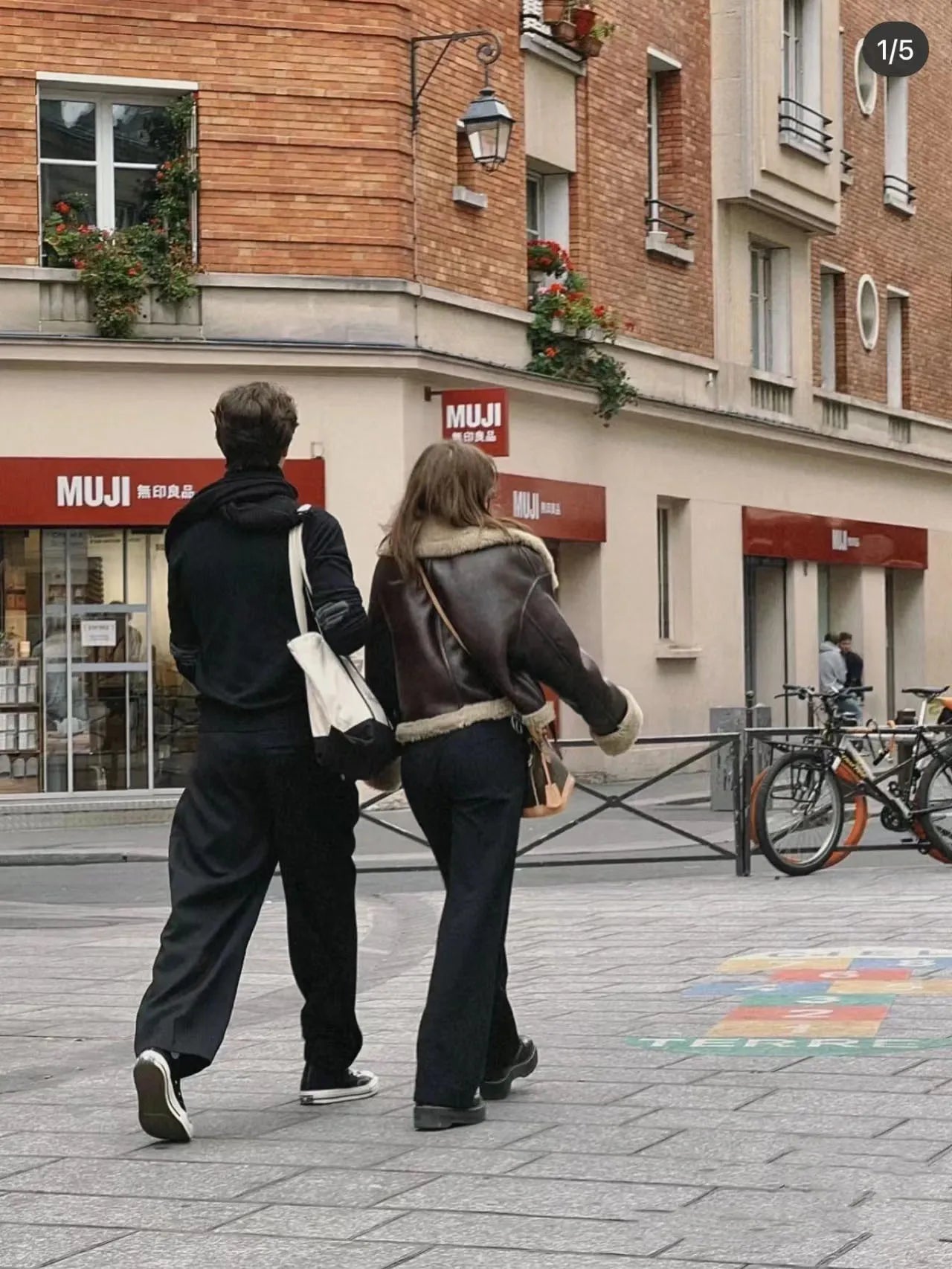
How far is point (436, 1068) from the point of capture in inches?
227

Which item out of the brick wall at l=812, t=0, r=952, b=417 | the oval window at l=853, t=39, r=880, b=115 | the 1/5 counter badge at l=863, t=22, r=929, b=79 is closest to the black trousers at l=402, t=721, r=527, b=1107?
the brick wall at l=812, t=0, r=952, b=417

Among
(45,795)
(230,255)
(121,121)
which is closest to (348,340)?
(230,255)

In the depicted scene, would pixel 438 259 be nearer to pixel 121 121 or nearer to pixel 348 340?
pixel 348 340

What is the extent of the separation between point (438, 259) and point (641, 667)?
6151mm

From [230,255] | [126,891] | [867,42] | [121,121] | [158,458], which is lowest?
[126,891]

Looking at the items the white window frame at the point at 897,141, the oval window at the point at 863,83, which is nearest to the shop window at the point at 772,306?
the oval window at the point at 863,83

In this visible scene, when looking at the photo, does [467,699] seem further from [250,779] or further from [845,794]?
[845,794]

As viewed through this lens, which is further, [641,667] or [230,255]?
[641,667]

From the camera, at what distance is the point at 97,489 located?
65.1 feet

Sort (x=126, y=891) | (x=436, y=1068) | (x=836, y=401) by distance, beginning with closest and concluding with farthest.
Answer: (x=436, y=1068) < (x=126, y=891) < (x=836, y=401)

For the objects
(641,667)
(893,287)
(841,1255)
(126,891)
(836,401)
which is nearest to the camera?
(841,1255)

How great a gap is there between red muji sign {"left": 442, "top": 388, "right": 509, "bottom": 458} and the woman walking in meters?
15.1

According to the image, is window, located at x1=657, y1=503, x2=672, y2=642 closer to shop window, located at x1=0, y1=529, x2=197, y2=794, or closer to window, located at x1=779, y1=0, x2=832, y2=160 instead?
window, located at x1=779, y1=0, x2=832, y2=160

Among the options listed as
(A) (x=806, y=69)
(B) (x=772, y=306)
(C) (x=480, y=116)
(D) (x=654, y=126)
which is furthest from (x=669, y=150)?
(C) (x=480, y=116)
